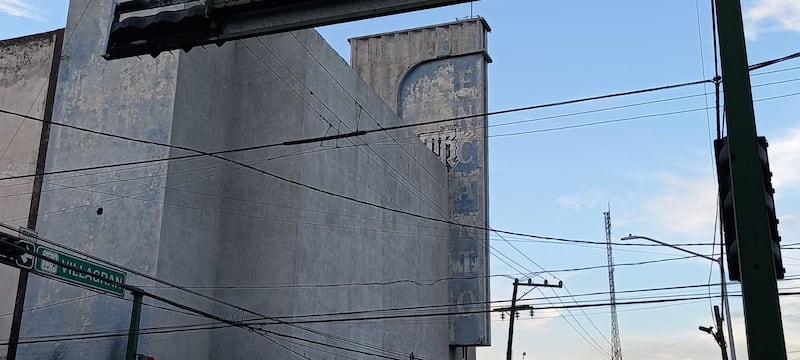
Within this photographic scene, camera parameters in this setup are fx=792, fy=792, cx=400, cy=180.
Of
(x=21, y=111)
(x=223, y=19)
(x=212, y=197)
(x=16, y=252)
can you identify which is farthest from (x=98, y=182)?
(x=223, y=19)

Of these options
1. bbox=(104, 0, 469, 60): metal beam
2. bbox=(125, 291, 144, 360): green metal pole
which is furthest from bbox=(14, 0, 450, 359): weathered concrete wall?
bbox=(104, 0, 469, 60): metal beam

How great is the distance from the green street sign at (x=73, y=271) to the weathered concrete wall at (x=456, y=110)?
98.3 ft

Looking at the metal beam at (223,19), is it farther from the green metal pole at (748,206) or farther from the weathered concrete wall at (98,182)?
the weathered concrete wall at (98,182)

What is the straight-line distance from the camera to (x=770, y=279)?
Answer: 616cm

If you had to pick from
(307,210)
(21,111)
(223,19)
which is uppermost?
(21,111)

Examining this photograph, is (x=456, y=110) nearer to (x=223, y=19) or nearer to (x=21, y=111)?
(x=21, y=111)

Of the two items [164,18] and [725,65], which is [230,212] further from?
[725,65]

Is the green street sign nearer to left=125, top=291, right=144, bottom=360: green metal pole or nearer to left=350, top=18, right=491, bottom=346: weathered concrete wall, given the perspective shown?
left=125, top=291, right=144, bottom=360: green metal pole

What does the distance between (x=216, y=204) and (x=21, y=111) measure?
28.4ft

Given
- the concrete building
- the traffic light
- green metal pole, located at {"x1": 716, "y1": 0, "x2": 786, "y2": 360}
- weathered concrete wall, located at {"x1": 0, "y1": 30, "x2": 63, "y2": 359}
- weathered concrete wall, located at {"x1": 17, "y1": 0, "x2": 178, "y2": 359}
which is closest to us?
green metal pole, located at {"x1": 716, "y1": 0, "x2": 786, "y2": 360}

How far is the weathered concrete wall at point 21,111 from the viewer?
29.6m

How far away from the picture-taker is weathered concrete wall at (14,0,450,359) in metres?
27.5

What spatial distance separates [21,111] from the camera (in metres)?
31.3

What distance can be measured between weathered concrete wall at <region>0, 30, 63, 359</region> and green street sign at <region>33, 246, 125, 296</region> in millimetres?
10803
